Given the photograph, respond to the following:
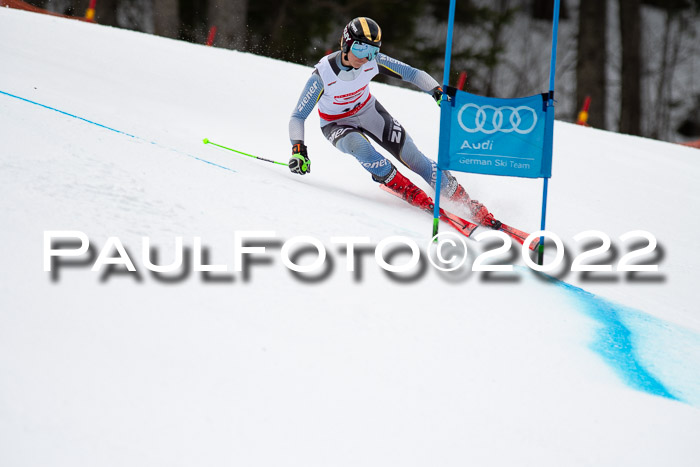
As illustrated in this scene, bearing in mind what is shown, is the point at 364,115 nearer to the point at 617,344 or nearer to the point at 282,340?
the point at 617,344

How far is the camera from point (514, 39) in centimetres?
2212

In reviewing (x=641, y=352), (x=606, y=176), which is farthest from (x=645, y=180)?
(x=641, y=352)

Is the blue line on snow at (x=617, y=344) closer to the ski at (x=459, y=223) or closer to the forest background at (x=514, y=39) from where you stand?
the ski at (x=459, y=223)

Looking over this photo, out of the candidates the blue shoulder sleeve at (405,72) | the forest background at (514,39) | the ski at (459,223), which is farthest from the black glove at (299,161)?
the forest background at (514,39)

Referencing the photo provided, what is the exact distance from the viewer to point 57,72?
24.4 ft

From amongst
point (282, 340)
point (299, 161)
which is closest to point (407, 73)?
point (299, 161)

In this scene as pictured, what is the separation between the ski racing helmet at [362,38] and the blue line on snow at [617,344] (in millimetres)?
2086

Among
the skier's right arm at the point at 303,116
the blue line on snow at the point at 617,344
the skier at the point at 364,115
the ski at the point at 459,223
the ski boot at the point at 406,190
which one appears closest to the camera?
the blue line on snow at the point at 617,344

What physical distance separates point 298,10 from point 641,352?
14.4 metres

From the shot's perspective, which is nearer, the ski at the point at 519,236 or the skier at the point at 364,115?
the ski at the point at 519,236

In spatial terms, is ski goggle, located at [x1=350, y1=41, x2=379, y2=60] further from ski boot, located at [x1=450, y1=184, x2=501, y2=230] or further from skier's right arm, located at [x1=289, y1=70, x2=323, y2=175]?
ski boot, located at [x1=450, y1=184, x2=501, y2=230]

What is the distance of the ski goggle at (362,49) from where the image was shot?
4.74m

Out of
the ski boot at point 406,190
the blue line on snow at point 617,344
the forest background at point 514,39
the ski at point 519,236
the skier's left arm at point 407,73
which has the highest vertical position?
the forest background at point 514,39

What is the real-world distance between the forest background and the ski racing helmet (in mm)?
9131
